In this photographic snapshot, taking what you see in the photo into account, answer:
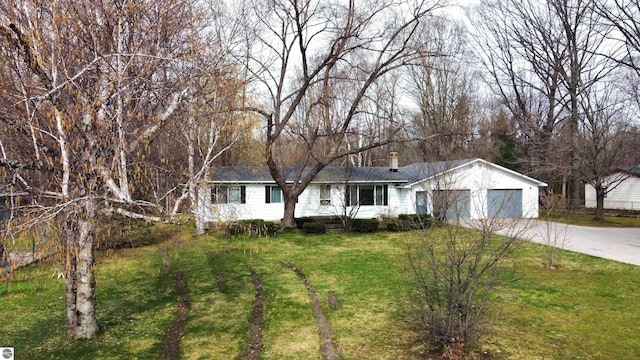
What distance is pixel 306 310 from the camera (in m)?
7.28

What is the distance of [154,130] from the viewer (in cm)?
586

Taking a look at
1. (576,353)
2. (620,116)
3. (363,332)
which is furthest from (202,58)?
(620,116)

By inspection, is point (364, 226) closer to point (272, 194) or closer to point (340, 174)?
point (340, 174)

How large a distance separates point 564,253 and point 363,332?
923 cm

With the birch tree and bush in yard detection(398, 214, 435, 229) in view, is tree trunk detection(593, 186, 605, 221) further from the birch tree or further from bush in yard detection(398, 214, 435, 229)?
the birch tree

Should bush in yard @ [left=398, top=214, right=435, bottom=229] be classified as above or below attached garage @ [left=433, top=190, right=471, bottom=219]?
below

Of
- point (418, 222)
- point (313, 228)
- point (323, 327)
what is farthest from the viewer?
point (313, 228)

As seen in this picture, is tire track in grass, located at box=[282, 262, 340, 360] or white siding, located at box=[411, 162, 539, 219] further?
white siding, located at box=[411, 162, 539, 219]

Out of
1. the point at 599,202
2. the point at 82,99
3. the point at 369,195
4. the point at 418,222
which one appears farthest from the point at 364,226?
the point at 82,99

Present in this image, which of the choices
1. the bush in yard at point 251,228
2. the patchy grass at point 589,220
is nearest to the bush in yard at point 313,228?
the bush in yard at point 251,228

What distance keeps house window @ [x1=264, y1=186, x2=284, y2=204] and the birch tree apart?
14.6 metres

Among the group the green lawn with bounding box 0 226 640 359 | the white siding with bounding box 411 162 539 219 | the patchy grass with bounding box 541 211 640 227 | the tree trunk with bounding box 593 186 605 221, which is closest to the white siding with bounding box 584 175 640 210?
the patchy grass with bounding box 541 211 640 227

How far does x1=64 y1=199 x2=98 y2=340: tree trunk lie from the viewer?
5499 mm

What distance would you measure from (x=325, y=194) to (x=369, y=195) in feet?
7.88
